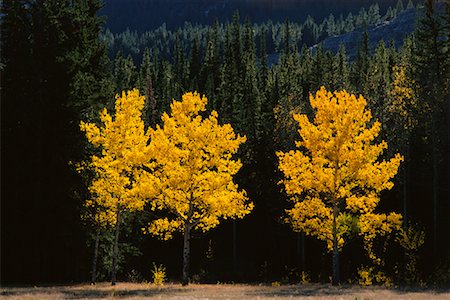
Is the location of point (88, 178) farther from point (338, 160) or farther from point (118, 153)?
point (338, 160)

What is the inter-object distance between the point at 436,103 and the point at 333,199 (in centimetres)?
1345

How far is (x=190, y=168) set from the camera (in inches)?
1090

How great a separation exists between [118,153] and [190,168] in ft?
13.2

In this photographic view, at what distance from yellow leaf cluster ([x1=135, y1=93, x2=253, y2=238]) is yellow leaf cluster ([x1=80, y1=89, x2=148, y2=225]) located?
0.79 meters

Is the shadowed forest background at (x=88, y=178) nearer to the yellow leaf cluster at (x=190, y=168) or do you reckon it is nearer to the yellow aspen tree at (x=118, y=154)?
the yellow aspen tree at (x=118, y=154)

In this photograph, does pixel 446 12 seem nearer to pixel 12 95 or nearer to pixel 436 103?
pixel 436 103

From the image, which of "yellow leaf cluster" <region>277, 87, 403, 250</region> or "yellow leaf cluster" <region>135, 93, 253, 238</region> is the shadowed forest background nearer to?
"yellow leaf cluster" <region>135, 93, 253, 238</region>

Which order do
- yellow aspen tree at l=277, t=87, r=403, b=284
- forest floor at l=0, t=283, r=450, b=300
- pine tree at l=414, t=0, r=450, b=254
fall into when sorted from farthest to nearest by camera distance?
pine tree at l=414, t=0, r=450, b=254
yellow aspen tree at l=277, t=87, r=403, b=284
forest floor at l=0, t=283, r=450, b=300

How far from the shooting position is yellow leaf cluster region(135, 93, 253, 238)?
27.2 metres

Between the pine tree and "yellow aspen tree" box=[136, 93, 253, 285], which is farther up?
the pine tree

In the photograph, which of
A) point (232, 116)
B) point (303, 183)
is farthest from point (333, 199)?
point (232, 116)

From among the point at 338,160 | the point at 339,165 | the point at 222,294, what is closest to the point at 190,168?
the point at 222,294

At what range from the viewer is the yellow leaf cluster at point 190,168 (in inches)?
1070

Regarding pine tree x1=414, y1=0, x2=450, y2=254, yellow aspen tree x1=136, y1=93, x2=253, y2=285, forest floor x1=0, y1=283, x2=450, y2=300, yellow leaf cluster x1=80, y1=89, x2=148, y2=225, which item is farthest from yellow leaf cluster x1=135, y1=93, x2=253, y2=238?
pine tree x1=414, y1=0, x2=450, y2=254
